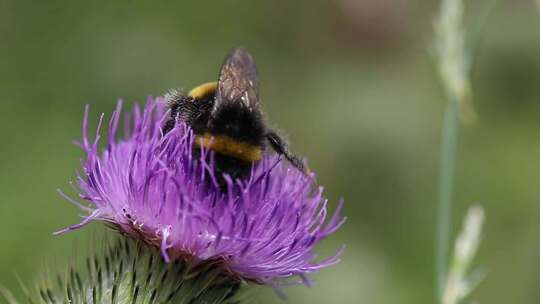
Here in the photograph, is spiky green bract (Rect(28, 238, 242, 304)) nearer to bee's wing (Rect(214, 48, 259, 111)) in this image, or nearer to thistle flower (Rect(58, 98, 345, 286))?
thistle flower (Rect(58, 98, 345, 286))

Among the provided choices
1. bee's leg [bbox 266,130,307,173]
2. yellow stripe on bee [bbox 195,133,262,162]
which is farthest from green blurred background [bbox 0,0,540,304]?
yellow stripe on bee [bbox 195,133,262,162]

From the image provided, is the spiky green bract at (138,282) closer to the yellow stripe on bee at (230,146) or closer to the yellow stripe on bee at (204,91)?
the yellow stripe on bee at (230,146)

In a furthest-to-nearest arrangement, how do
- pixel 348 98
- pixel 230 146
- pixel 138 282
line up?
pixel 348 98, pixel 138 282, pixel 230 146

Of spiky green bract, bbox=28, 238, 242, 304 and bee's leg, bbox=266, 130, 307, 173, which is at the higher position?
bee's leg, bbox=266, 130, 307, 173

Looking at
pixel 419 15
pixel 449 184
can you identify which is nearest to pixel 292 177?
pixel 449 184

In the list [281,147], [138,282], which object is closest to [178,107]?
[281,147]

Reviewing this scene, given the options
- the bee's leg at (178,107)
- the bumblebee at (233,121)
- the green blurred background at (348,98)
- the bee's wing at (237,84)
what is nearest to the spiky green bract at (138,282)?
the bumblebee at (233,121)

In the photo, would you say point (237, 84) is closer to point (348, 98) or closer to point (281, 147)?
point (281, 147)
